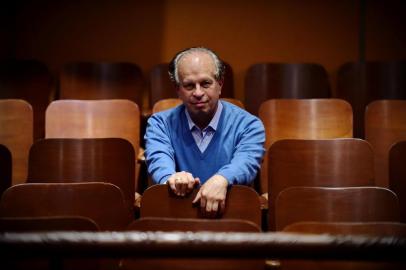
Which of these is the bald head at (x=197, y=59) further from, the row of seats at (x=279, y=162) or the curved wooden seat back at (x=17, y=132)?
the curved wooden seat back at (x=17, y=132)

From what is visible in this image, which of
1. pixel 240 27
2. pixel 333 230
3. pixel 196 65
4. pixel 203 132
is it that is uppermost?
pixel 240 27

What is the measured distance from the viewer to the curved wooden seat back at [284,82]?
150 cm

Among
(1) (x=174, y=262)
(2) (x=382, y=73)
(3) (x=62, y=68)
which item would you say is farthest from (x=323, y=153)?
(3) (x=62, y=68)

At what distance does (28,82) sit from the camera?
1.50 metres

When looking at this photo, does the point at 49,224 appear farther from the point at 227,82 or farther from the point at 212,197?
the point at 227,82

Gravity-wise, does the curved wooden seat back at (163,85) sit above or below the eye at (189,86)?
above

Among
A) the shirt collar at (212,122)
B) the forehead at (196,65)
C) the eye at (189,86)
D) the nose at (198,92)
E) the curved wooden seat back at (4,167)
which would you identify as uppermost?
the forehead at (196,65)

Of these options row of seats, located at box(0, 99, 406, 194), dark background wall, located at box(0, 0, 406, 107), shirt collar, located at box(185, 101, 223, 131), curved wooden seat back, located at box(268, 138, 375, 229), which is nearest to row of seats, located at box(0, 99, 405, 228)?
curved wooden seat back, located at box(268, 138, 375, 229)

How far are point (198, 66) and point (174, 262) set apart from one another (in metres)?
0.37

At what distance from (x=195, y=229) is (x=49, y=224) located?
0.59 ft

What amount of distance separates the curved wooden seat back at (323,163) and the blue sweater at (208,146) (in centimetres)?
6

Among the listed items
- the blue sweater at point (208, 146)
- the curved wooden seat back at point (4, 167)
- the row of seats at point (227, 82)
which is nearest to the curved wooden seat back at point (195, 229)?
the blue sweater at point (208, 146)

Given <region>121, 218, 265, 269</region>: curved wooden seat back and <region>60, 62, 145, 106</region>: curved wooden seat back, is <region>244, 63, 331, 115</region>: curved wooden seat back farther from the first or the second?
<region>121, 218, 265, 269</region>: curved wooden seat back

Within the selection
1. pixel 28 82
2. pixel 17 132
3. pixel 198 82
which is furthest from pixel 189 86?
pixel 28 82
